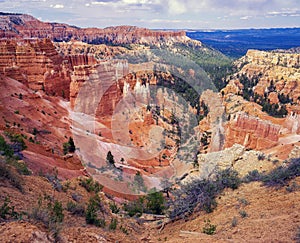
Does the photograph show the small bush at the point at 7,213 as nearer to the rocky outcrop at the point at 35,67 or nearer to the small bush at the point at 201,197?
the small bush at the point at 201,197

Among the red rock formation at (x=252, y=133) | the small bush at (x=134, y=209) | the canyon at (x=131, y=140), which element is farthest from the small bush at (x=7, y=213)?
the red rock formation at (x=252, y=133)

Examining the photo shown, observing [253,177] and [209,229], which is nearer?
[209,229]

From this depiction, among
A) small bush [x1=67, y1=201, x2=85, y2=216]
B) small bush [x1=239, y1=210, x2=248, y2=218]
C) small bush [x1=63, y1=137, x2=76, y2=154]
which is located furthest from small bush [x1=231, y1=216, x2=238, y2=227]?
small bush [x1=63, y1=137, x2=76, y2=154]

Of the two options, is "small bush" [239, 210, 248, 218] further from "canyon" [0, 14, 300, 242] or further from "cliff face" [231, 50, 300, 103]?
"cliff face" [231, 50, 300, 103]

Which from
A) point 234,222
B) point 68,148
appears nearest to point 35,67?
point 68,148

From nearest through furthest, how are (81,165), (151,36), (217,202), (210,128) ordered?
(217,202) < (81,165) < (210,128) < (151,36)

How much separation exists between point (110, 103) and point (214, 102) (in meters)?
17.0

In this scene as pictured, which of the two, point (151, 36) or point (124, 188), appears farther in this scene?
point (151, 36)

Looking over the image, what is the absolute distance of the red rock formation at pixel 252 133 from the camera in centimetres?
2354

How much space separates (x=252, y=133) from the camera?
24.1 metres

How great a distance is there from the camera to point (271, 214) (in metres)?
7.82

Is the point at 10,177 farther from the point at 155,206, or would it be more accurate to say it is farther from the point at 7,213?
the point at 155,206

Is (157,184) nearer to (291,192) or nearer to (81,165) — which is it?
(81,165)

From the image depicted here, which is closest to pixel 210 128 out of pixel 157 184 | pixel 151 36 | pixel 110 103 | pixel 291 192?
pixel 110 103
